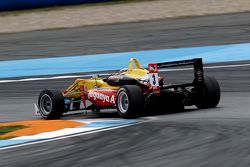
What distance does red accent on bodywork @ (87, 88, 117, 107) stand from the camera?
42.0ft

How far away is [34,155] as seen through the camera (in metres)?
9.05

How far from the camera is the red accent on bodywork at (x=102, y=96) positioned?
12805mm

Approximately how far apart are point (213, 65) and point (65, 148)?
32.4 ft

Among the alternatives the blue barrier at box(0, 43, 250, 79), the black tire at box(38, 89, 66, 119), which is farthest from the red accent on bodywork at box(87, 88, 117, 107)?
the blue barrier at box(0, 43, 250, 79)

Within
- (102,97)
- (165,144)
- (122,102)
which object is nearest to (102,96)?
(102,97)

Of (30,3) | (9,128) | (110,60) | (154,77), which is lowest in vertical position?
(9,128)

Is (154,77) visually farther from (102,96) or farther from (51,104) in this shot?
(51,104)

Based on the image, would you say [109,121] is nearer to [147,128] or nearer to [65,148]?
[147,128]

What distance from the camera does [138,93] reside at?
12.0 metres

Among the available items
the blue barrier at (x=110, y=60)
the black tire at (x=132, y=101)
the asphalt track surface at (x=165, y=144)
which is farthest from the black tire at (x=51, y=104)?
the blue barrier at (x=110, y=60)

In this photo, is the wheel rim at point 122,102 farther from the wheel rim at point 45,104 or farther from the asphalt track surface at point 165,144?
the wheel rim at point 45,104

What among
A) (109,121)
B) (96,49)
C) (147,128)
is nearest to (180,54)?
(96,49)

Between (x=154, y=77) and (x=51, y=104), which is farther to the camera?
(x=51, y=104)

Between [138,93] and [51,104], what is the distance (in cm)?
219
